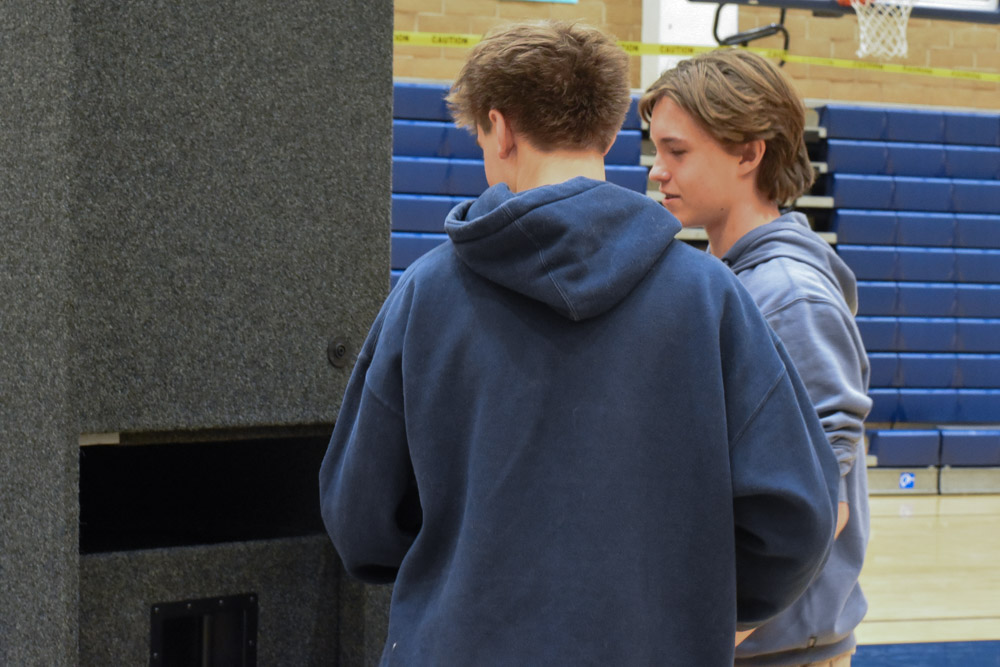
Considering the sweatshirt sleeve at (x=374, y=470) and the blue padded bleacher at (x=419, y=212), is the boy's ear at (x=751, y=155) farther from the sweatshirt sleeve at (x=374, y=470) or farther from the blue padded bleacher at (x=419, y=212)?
the blue padded bleacher at (x=419, y=212)

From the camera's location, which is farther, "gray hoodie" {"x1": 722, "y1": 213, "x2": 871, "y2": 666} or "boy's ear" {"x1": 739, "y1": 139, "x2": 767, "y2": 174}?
"boy's ear" {"x1": 739, "y1": 139, "x2": 767, "y2": 174}

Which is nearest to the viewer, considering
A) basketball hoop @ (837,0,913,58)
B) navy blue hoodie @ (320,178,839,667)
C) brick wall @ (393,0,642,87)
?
navy blue hoodie @ (320,178,839,667)

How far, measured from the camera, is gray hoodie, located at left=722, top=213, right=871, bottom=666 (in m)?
1.23

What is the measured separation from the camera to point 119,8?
44.4 inches

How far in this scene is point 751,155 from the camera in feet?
4.65

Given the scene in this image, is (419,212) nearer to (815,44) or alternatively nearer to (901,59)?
(815,44)

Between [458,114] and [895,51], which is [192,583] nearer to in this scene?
[458,114]

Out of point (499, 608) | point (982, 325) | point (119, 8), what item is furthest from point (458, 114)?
point (982, 325)

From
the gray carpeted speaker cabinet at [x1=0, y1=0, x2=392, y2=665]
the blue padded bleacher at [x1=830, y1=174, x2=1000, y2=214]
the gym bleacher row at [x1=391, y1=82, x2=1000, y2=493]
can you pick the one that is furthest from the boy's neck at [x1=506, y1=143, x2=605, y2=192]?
the blue padded bleacher at [x1=830, y1=174, x2=1000, y2=214]

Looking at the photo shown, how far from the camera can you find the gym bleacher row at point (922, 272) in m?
6.34

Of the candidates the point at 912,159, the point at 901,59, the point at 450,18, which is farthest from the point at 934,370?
the point at 450,18

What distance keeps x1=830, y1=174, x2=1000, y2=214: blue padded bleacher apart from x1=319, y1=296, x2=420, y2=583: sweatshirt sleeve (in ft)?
19.6

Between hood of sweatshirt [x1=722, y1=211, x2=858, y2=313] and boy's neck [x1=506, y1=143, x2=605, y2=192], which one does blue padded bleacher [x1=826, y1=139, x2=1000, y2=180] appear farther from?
boy's neck [x1=506, y1=143, x2=605, y2=192]

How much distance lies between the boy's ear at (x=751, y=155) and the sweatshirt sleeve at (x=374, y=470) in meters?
0.63
